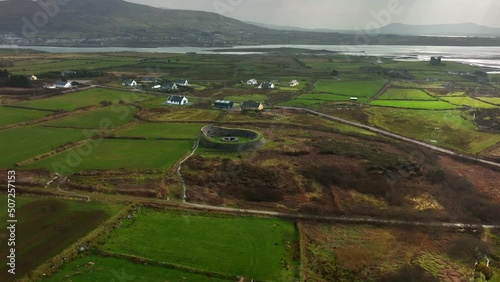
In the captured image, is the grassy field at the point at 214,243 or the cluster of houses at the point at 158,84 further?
the cluster of houses at the point at 158,84

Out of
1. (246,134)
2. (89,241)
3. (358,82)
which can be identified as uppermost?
(358,82)

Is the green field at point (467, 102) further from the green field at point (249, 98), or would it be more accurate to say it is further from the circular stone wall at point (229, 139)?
the circular stone wall at point (229, 139)

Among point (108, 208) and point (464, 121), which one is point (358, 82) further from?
point (108, 208)

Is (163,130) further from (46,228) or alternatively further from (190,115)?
(46,228)

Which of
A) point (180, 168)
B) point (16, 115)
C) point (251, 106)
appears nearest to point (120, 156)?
point (180, 168)

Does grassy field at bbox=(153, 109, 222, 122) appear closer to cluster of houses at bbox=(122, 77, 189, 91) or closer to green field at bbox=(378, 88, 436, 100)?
cluster of houses at bbox=(122, 77, 189, 91)

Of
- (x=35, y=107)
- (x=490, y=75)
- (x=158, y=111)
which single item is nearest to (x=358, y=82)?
(x=490, y=75)

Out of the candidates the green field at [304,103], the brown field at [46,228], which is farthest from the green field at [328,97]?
the brown field at [46,228]

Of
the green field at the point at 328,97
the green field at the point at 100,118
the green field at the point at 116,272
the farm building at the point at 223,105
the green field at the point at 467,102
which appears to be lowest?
the green field at the point at 116,272
